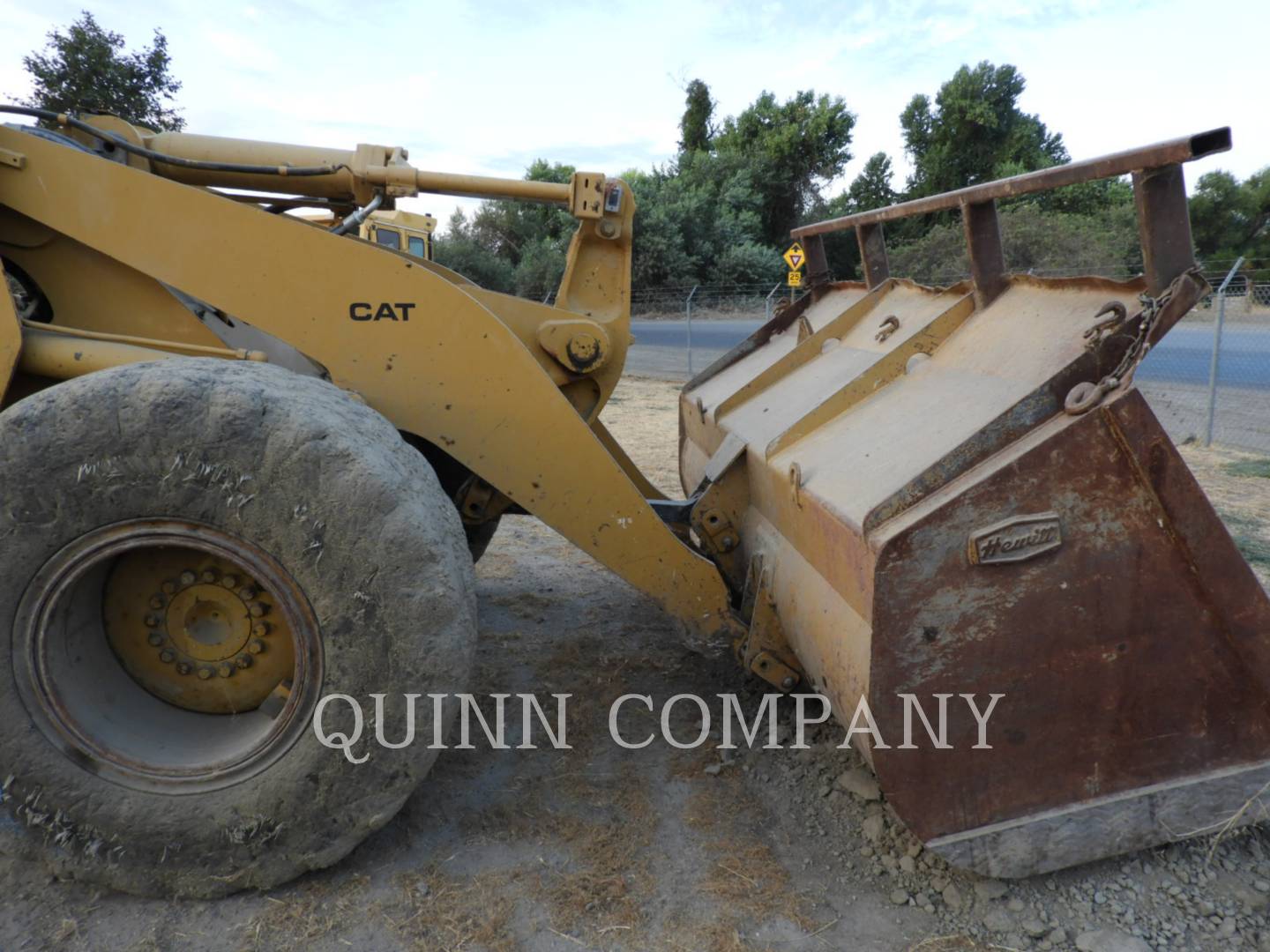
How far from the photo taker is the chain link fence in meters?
9.49

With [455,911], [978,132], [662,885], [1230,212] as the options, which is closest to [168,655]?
[455,911]

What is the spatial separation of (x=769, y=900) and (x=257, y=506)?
1.64m

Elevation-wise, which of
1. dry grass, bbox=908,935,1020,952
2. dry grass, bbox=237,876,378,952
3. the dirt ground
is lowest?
dry grass, bbox=908,935,1020,952

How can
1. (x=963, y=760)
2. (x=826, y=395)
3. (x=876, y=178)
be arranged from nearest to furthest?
1. (x=963, y=760)
2. (x=826, y=395)
3. (x=876, y=178)

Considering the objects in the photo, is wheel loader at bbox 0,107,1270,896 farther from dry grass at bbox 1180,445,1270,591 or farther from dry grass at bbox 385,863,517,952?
dry grass at bbox 1180,445,1270,591

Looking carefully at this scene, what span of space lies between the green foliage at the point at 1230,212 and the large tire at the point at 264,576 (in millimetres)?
31465

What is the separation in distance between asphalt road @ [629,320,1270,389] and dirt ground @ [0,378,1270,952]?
1057 centimetres

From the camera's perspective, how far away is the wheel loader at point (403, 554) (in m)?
2.12

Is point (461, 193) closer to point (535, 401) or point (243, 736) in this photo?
point (535, 401)

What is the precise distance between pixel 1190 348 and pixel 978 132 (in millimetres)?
23459

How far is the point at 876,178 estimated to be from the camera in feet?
117

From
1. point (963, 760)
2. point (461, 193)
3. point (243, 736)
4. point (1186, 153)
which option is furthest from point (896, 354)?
point (243, 736)

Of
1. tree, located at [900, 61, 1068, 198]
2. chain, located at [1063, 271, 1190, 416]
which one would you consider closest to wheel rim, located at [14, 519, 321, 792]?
chain, located at [1063, 271, 1190, 416]

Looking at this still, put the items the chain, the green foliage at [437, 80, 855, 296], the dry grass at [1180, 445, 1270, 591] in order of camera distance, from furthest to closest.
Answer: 1. the green foliage at [437, 80, 855, 296]
2. the dry grass at [1180, 445, 1270, 591]
3. the chain
